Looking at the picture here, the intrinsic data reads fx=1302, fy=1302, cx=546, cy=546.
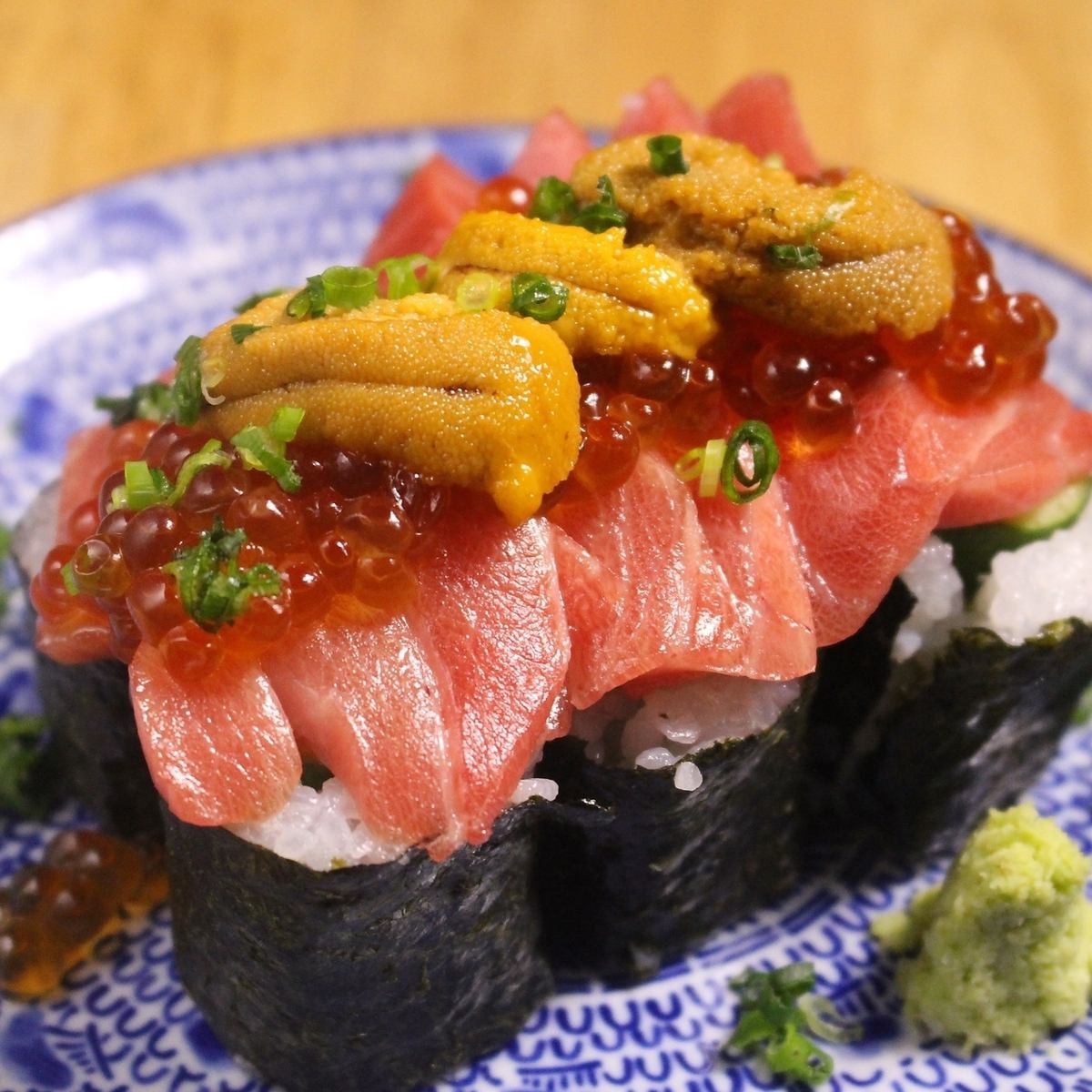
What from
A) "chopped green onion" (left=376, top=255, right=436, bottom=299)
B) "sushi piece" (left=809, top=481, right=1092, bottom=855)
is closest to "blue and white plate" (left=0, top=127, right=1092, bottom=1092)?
"sushi piece" (left=809, top=481, right=1092, bottom=855)

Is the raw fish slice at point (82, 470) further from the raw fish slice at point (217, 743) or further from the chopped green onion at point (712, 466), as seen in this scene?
the chopped green onion at point (712, 466)

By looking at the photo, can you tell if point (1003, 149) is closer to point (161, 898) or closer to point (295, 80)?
point (295, 80)

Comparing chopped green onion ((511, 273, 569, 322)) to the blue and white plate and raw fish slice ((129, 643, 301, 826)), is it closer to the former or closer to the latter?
raw fish slice ((129, 643, 301, 826))

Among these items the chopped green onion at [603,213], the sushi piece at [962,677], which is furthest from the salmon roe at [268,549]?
the sushi piece at [962,677]

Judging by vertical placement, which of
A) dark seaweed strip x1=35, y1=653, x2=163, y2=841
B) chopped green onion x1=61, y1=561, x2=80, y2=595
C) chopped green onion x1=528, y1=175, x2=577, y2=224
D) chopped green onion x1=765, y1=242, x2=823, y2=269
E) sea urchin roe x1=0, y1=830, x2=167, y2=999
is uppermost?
chopped green onion x1=528, y1=175, x2=577, y2=224

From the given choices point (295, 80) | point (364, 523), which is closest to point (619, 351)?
point (364, 523)
